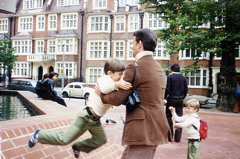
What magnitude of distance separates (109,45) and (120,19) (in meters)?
3.51

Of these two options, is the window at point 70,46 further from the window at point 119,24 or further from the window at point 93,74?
the window at point 119,24

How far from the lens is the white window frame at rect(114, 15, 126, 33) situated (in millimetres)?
30578

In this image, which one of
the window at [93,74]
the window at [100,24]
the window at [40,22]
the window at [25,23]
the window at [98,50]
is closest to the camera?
the window at [100,24]

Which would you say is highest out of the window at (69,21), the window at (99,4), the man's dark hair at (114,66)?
the window at (99,4)

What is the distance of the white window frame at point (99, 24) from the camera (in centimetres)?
3071

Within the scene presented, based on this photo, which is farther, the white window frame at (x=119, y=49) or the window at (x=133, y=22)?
the white window frame at (x=119, y=49)

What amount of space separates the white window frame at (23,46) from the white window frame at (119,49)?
13.2m

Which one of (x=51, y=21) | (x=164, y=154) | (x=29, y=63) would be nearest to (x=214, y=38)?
(x=164, y=154)

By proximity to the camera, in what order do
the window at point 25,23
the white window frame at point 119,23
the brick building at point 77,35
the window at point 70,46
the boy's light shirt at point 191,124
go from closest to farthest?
the boy's light shirt at point 191,124 < the brick building at point 77,35 < the white window frame at point 119,23 < the window at point 70,46 < the window at point 25,23

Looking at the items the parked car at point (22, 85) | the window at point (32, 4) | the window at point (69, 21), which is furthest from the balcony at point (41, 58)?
the parked car at point (22, 85)

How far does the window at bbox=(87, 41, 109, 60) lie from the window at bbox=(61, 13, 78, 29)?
384 cm

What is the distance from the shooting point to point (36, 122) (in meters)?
3.57

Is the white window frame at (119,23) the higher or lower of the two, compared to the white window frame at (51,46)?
higher

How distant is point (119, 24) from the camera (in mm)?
30766
